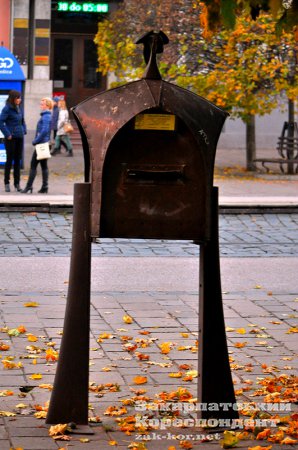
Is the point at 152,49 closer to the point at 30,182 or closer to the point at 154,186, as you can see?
the point at 154,186

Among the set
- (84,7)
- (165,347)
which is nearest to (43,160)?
(165,347)

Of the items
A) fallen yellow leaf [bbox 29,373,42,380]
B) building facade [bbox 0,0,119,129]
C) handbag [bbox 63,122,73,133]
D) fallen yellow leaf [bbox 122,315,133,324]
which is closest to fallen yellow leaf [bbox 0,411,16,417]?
fallen yellow leaf [bbox 29,373,42,380]

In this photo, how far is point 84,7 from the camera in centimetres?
3506

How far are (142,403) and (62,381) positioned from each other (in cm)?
62

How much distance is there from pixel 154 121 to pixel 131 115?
13 centimetres

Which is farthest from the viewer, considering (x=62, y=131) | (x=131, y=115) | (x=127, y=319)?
(x=62, y=131)

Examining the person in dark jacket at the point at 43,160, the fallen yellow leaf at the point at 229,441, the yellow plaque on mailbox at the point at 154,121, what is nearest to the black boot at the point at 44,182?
the person in dark jacket at the point at 43,160

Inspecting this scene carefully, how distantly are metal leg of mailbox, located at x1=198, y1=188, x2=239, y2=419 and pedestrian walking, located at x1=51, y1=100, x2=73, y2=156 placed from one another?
74.8ft

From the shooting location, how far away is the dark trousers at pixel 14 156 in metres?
20.2

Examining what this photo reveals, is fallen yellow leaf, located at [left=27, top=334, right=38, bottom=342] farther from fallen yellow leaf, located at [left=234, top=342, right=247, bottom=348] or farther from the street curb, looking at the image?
the street curb

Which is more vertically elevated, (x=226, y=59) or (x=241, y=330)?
(x=226, y=59)

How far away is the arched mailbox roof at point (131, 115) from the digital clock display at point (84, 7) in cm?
2940

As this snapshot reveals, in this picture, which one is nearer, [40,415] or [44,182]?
[40,415]

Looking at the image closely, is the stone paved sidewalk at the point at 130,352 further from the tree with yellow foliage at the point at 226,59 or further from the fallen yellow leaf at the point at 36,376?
the tree with yellow foliage at the point at 226,59
